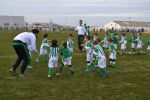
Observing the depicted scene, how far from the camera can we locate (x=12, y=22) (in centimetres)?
12162

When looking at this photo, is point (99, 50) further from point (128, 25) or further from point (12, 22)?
point (128, 25)

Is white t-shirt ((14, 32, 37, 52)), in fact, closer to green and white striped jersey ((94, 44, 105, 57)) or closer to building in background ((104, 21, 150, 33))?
green and white striped jersey ((94, 44, 105, 57))

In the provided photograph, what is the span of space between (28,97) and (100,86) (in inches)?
113

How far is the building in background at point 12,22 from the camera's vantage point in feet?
393

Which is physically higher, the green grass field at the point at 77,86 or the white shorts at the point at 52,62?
the white shorts at the point at 52,62

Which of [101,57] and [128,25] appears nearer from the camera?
[101,57]

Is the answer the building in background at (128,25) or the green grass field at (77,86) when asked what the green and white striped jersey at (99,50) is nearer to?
the green grass field at (77,86)

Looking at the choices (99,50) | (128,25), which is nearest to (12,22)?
(128,25)

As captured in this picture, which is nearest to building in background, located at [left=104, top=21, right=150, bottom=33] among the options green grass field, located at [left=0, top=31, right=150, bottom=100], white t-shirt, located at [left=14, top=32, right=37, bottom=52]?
green grass field, located at [left=0, top=31, right=150, bottom=100]

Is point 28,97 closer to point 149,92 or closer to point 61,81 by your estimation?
point 61,81

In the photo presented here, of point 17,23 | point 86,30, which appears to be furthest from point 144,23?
point 86,30

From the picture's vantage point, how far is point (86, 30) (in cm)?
2655

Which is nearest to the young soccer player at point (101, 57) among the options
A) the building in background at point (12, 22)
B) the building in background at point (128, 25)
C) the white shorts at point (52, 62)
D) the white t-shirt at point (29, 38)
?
the white shorts at point (52, 62)

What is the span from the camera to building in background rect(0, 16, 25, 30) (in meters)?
120
